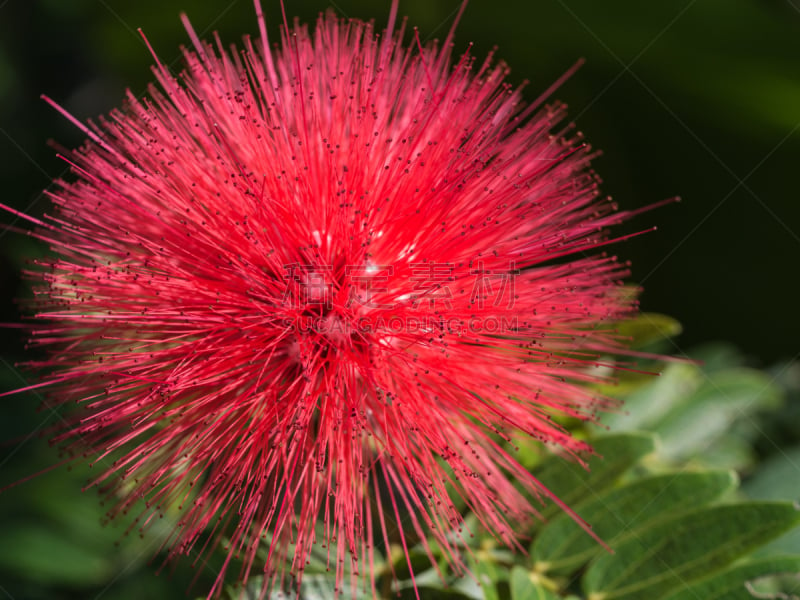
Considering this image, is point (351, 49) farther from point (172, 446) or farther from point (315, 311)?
point (172, 446)

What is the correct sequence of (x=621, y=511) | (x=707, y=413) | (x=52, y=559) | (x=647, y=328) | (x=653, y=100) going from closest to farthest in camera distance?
(x=621, y=511), (x=647, y=328), (x=52, y=559), (x=707, y=413), (x=653, y=100)

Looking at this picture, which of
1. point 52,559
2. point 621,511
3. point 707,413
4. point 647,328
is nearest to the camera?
point 621,511

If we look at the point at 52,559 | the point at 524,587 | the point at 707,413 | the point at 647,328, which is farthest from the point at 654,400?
the point at 52,559

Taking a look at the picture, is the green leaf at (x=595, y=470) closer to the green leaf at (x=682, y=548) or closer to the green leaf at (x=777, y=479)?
the green leaf at (x=682, y=548)

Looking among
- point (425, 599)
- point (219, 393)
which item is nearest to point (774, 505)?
point (425, 599)

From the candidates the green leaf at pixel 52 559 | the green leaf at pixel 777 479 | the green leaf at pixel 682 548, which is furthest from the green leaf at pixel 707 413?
the green leaf at pixel 52 559

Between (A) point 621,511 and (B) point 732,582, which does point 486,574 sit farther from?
(B) point 732,582
